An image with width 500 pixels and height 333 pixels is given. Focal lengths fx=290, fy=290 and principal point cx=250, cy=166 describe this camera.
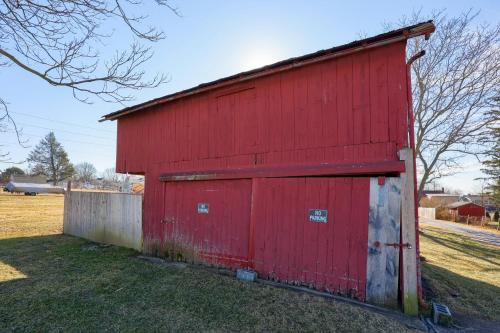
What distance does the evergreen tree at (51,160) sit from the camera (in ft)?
196

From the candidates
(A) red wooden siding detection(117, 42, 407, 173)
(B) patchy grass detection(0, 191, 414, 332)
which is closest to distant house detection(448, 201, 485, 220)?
(A) red wooden siding detection(117, 42, 407, 173)

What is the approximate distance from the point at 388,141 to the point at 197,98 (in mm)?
4591

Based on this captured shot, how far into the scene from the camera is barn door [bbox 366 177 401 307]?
173 inches

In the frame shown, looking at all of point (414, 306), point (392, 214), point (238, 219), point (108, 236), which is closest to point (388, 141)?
point (392, 214)

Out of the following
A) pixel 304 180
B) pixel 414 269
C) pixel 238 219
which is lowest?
pixel 414 269

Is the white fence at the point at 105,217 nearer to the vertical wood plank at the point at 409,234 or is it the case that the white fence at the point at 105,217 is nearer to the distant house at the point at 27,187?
the vertical wood plank at the point at 409,234

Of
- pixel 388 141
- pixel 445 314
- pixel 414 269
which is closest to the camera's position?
pixel 445 314

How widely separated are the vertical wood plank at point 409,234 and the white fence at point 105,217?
6875mm

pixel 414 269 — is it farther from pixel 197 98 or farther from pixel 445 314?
pixel 197 98

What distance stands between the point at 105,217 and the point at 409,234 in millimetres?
9133

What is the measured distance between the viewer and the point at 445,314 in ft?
13.1

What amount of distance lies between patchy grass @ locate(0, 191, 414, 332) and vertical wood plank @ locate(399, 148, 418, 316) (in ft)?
1.81

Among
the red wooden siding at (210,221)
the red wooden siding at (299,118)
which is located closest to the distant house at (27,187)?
the red wooden siding at (210,221)

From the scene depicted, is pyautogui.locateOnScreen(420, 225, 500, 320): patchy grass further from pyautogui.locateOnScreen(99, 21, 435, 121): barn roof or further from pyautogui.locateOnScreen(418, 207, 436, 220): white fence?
pyautogui.locateOnScreen(418, 207, 436, 220): white fence
